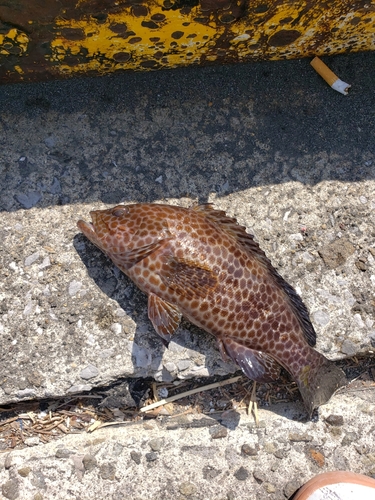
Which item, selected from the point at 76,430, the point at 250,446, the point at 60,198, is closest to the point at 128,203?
the point at 60,198

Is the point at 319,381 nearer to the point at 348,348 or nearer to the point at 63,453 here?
the point at 348,348

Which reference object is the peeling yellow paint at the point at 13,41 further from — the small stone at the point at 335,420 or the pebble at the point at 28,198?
the small stone at the point at 335,420

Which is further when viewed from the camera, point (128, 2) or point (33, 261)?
point (33, 261)

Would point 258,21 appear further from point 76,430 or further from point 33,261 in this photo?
point 76,430

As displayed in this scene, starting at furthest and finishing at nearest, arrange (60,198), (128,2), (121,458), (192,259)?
1. (60,198)
2. (121,458)
3. (192,259)
4. (128,2)

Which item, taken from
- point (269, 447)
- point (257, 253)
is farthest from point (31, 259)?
point (269, 447)

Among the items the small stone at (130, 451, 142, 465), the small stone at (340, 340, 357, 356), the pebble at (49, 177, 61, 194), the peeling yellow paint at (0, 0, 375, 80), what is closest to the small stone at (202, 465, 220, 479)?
the small stone at (130, 451, 142, 465)

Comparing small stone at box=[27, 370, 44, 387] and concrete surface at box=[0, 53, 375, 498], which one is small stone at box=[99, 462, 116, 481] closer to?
concrete surface at box=[0, 53, 375, 498]
